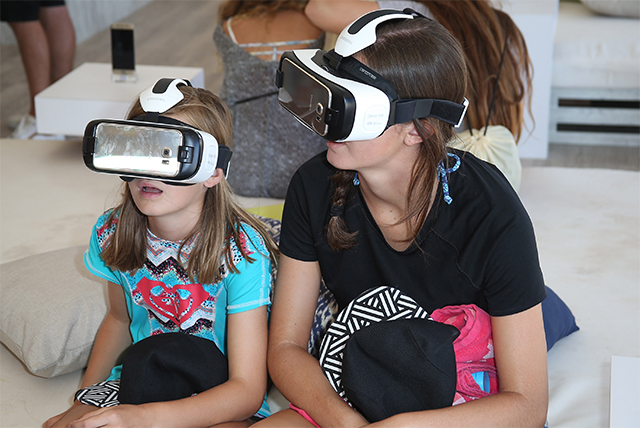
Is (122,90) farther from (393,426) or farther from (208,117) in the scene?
(393,426)

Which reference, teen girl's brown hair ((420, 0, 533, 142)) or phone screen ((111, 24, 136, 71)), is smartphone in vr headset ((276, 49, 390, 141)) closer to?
teen girl's brown hair ((420, 0, 533, 142))

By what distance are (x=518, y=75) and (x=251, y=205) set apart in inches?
35.1

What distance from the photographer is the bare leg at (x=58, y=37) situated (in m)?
3.39

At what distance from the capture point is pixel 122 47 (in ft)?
8.80

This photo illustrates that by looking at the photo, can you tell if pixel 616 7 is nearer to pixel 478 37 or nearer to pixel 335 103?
pixel 478 37

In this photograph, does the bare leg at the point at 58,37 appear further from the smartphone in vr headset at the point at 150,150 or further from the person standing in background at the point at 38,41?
the smartphone in vr headset at the point at 150,150

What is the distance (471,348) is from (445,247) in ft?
0.50

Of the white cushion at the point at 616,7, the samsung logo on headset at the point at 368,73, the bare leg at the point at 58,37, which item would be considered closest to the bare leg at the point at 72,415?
the samsung logo on headset at the point at 368,73

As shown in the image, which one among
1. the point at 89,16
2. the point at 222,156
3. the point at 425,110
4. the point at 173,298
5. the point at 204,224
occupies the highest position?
the point at 425,110

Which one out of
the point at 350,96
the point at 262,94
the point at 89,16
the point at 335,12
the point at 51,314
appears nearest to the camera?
the point at 350,96

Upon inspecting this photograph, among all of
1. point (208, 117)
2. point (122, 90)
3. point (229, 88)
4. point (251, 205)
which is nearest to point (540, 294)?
point (208, 117)

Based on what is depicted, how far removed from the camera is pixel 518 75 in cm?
206

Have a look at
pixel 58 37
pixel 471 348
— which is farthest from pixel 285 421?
pixel 58 37

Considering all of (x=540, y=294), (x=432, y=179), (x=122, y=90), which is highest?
(x=432, y=179)
